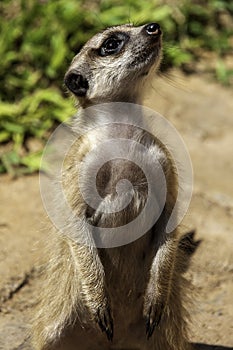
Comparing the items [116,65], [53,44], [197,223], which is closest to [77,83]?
[116,65]

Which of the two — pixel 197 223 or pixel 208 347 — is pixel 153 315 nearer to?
pixel 208 347

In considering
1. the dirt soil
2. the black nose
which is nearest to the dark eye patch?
the black nose

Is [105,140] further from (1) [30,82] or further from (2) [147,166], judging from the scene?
(1) [30,82]

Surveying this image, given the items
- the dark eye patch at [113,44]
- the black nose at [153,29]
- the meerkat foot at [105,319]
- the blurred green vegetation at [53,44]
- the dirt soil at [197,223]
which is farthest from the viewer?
the blurred green vegetation at [53,44]

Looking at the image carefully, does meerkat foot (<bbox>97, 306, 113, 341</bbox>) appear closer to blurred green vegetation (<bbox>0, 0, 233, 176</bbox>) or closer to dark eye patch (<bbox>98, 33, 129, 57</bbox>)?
dark eye patch (<bbox>98, 33, 129, 57</bbox>)

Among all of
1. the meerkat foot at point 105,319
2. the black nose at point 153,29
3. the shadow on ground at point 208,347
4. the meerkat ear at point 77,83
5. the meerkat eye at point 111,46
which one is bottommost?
the shadow on ground at point 208,347

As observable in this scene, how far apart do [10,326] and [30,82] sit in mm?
2848

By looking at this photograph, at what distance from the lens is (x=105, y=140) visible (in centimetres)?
445

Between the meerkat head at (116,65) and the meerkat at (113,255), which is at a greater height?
the meerkat head at (116,65)

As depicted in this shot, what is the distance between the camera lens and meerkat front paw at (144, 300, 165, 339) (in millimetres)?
4320

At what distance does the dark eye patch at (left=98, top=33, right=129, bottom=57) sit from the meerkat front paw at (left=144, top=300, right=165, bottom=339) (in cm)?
135

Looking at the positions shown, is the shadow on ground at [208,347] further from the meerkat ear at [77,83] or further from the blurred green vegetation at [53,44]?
the blurred green vegetation at [53,44]

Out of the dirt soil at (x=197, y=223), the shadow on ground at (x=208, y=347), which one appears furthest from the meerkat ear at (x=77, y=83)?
the shadow on ground at (x=208, y=347)

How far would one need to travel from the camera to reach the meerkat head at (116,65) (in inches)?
179
